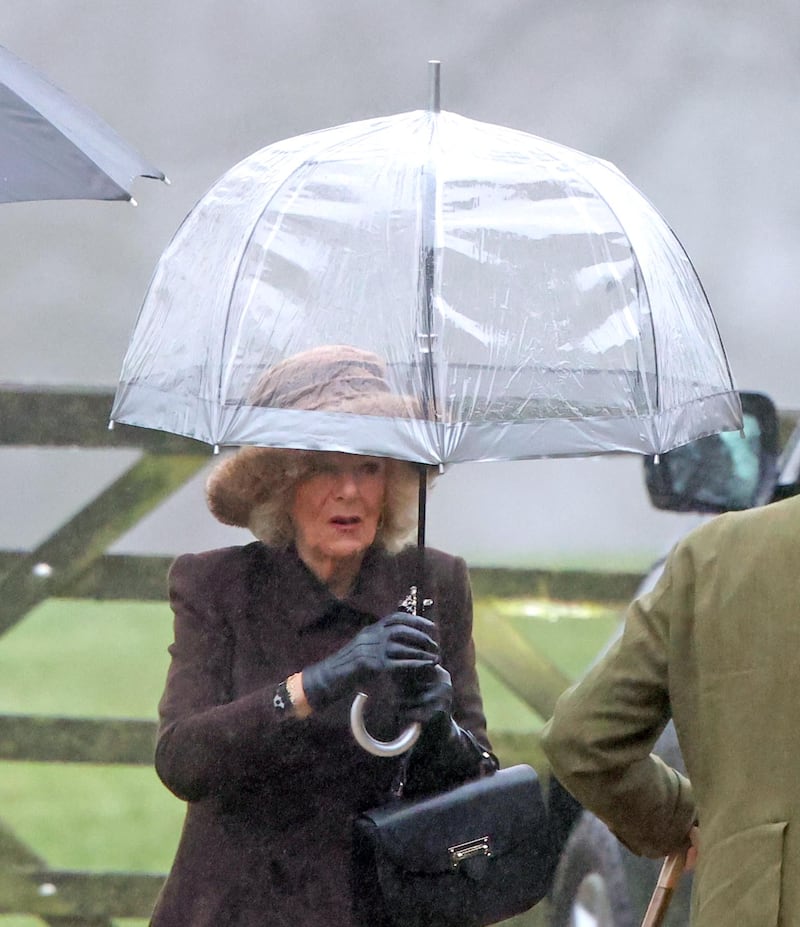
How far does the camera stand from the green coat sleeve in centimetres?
182

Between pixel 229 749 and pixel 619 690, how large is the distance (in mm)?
690

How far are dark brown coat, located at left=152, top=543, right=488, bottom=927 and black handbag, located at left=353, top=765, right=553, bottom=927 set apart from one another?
73 mm

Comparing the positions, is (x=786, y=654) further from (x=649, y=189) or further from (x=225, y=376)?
(x=649, y=189)

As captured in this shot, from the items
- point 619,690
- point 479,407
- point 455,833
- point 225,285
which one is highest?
point 225,285

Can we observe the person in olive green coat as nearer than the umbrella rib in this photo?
Yes

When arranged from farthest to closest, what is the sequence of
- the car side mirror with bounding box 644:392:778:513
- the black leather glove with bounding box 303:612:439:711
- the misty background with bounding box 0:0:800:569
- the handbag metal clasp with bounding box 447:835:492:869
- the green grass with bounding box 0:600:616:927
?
the misty background with bounding box 0:0:800:569 → the green grass with bounding box 0:600:616:927 → the car side mirror with bounding box 644:392:778:513 → the handbag metal clasp with bounding box 447:835:492:869 → the black leather glove with bounding box 303:612:439:711

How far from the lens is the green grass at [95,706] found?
4.50 meters

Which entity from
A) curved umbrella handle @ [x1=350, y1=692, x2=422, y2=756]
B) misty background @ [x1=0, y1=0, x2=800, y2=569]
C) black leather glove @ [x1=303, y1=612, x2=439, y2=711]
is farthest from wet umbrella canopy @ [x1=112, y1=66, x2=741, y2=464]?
misty background @ [x1=0, y1=0, x2=800, y2=569]

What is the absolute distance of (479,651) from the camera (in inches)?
165

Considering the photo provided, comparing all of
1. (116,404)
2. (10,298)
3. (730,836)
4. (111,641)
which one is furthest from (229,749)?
(10,298)

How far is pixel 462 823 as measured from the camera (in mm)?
2320

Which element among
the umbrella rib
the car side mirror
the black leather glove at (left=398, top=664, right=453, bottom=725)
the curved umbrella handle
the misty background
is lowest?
the curved umbrella handle

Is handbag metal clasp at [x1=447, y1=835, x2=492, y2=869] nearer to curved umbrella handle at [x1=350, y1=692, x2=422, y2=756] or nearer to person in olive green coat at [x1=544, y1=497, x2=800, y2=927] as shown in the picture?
curved umbrella handle at [x1=350, y1=692, x2=422, y2=756]

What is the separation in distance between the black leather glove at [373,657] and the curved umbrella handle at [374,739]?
0.03m
